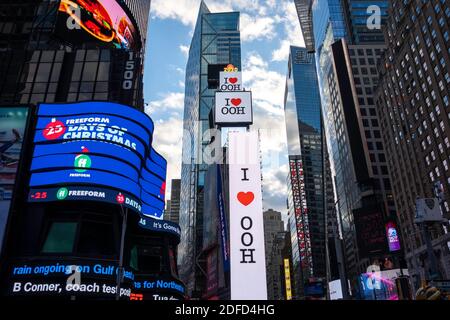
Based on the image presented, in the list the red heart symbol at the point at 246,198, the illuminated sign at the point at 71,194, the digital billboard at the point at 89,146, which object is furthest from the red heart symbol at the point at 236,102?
the digital billboard at the point at 89,146

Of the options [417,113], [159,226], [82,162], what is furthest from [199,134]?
[82,162]

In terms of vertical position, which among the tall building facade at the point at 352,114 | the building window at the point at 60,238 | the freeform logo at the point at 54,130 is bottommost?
the building window at the point at 60,238

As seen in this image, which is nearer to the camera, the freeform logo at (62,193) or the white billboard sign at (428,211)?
the white billboard sign at (428,211)

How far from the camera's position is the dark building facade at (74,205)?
103 feet

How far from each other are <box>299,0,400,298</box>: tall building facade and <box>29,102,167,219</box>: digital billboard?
91.2 metres

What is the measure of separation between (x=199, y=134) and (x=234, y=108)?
155m

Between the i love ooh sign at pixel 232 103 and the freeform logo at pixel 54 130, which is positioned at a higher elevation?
the freeform logo at pixel 54 130

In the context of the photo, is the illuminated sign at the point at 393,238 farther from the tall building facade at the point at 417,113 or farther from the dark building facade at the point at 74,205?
the dark building facade at the point at 74,205

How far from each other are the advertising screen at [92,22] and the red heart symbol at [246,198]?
46028mm

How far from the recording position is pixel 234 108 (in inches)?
625

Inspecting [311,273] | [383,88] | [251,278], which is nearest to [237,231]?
[251,278]

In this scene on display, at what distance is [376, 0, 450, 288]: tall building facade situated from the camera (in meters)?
76.6

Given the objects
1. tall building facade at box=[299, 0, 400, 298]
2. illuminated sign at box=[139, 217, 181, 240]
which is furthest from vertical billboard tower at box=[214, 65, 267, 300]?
tall building facade at box=[299, 0, 400, 298]

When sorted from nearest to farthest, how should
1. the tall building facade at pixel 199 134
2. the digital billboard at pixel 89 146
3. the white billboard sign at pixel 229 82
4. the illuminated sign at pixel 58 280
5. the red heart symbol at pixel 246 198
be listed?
1. the red heart symbol at pixel 246 198
2. the white billboard sign at pixel 229 82
3. the illuminated sign at pixel 58 280
4. the digital billboard at pixel 89 146
5. the tall building facade at pixel 199 134
